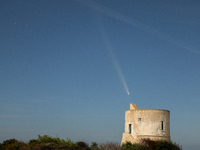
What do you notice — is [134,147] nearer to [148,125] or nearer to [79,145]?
[148,125]

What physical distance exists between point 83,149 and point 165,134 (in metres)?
9.37

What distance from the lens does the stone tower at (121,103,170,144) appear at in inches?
1045

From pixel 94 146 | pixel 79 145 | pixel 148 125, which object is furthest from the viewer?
pixel 148 125

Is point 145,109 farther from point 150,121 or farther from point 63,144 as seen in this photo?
point 63,144

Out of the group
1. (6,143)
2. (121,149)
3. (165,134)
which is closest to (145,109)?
(165,134)

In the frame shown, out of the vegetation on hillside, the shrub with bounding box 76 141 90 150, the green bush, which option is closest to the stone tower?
the vegetation on hillside

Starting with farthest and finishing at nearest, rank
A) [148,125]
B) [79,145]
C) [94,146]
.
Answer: [148,125], [94,146], [79,145]

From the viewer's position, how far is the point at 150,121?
26.6 metres

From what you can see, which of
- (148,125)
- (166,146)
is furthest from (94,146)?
(166,146)

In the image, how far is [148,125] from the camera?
26.6 meters

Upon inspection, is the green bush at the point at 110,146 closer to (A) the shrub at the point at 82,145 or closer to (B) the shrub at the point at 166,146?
(A) the shrub at the point at 82,145

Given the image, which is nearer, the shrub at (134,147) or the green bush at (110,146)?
the green bush at (110,146)

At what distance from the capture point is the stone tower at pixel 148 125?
26.5 metres

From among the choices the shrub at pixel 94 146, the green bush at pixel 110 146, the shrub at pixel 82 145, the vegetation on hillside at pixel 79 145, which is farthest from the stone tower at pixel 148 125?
the shrub at pixel 82 145
